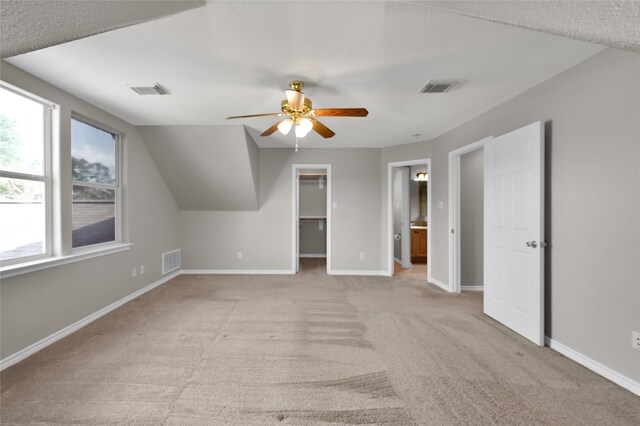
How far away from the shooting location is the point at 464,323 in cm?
285

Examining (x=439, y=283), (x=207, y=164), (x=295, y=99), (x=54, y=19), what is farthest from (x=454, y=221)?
(x=54, y=19)

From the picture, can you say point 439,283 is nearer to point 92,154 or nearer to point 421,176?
point 421,176

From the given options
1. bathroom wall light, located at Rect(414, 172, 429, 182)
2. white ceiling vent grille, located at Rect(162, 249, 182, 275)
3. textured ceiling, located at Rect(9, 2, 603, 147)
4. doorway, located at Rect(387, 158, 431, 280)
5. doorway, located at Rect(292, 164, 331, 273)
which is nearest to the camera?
textured ceiling, located at Rect(9, 2, 603, 147)

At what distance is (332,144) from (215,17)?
3.27 meters

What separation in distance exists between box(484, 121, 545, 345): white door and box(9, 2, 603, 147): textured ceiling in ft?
1.87

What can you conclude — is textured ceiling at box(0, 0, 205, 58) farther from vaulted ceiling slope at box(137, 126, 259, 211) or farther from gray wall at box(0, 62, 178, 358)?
vaulted ceiling slope at box(137, 126, 259, 211)

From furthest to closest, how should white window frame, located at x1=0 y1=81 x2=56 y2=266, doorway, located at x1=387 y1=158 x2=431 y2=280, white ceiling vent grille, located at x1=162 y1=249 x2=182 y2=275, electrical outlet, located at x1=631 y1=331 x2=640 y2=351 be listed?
doorway, located at x1=387 y1=158 x2=431 y2=280
white ceiling vent grille, located at x1=162 y1=249 x2=182 y2=275
white window frame, located at x1=0 y1=81 x2=56 y2=266
electrical outlet, located at x1=631 y1=331 x2=640 y2=351

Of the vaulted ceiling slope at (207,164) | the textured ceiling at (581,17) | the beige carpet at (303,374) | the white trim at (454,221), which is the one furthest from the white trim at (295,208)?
the textured ceiling at (581,17)

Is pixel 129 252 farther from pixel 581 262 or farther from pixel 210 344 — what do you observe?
pixel 581 262

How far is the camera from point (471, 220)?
13.3 ft

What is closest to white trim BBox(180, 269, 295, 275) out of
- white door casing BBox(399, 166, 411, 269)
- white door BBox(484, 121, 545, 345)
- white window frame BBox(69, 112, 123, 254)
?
white window frame BBox(69, 112, 123, 254)

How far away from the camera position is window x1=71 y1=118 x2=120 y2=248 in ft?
9.50

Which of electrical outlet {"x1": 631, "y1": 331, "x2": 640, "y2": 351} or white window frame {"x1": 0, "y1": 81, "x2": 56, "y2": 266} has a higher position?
white window frame {"x1": 0, "y1": 81, "x2": 56, "y2": 266}

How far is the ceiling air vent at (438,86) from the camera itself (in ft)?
7.76
